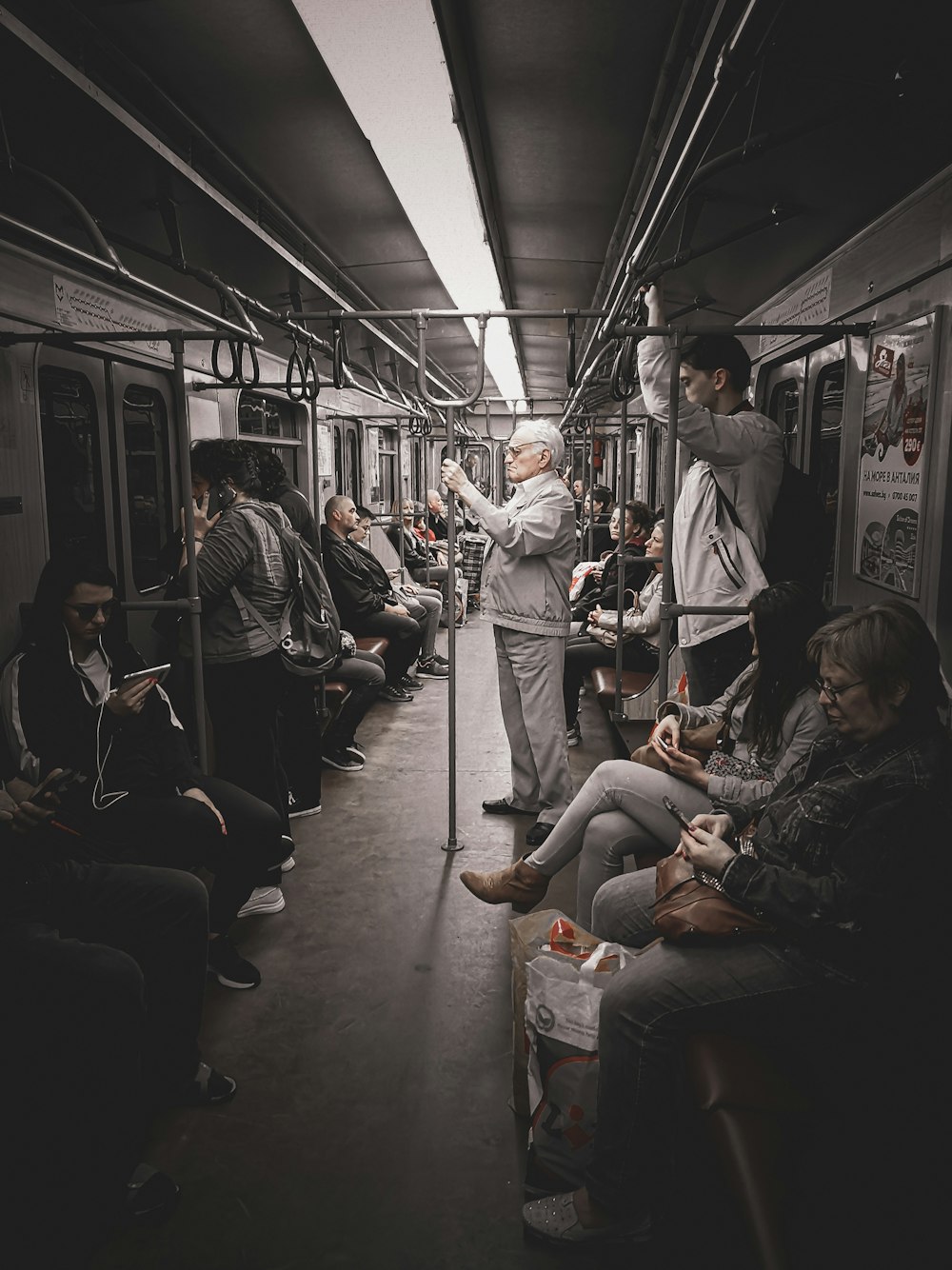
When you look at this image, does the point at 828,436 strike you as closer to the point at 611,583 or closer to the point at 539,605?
the point at 539,605

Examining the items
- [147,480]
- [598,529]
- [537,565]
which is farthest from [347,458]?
[537,565]

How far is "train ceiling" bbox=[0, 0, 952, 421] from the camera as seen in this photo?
2.26 meters

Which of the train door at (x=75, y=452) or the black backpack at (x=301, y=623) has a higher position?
the train door at (x=75, y=452)

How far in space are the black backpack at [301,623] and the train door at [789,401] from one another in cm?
252

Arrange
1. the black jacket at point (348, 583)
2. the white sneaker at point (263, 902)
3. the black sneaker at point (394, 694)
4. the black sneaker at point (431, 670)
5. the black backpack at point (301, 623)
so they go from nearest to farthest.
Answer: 1. the white sneaker at point (263, 902)
2. the black backpack at point (301, 623)
3. the black jacket at point (348, 583)
4. the black sneaker at point (394, 694)
5. the black sneaker at point (431, 670)

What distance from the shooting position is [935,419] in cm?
284

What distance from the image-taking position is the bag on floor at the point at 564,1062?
198cm

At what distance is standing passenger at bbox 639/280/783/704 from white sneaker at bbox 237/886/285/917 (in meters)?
1.86

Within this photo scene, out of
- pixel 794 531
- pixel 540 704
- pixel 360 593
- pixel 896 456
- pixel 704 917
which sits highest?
pixel 896 456

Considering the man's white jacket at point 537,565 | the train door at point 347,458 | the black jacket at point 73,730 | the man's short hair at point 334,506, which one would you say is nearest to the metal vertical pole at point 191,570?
the black jacket at point 73,730

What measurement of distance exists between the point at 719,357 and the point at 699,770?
1.64m

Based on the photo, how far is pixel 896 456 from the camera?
317 cm

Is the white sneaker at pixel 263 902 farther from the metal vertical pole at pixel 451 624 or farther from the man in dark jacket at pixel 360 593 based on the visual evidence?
the man in dark jacket at pixel 360 593

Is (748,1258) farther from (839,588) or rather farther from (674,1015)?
(839,588)
